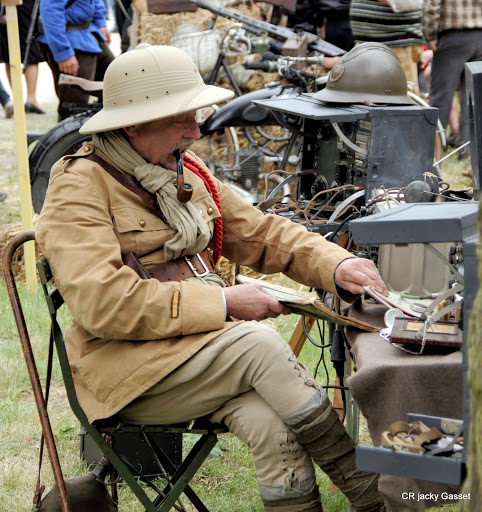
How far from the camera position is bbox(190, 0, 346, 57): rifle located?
7.38 metres

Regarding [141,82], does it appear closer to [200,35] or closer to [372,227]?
[372,227]

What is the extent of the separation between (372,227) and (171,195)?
42.4 inches

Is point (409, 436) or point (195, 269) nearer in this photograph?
point (409, 436)

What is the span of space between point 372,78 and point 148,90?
4.11 feet

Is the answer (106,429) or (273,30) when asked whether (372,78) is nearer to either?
(106,429)

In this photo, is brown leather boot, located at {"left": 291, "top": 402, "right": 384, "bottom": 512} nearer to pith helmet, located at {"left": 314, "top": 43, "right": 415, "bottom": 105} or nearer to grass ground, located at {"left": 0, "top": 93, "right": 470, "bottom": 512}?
grass ground, located at {"left": 0, "top": 93, "right": 470, "bottom": 512}

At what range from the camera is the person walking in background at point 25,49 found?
30.7 feet

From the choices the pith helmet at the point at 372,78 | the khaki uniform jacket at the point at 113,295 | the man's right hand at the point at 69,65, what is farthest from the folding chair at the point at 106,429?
the man's right hand at the point at 69,65

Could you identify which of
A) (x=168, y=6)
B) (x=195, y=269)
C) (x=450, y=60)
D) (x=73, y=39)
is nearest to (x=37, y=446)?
(x=195, y=269)

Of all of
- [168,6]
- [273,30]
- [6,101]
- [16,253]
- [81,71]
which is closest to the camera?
[16,253]

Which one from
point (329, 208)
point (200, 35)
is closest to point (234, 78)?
point (200, 35)

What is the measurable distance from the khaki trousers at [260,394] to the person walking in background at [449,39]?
5.51 meters

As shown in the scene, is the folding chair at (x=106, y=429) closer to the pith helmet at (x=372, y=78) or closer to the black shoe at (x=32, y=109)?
the pith helmet at (x=372, y=78)

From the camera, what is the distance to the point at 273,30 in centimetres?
776
